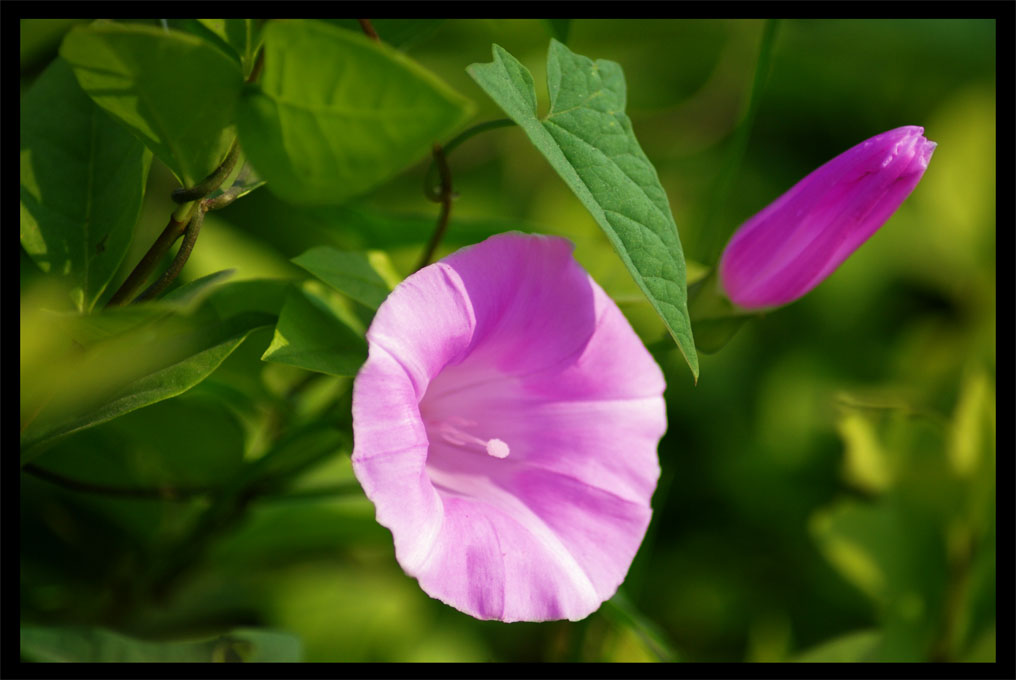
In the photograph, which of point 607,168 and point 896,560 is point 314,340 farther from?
point 896,560

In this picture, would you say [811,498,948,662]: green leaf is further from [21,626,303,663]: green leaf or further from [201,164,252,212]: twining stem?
[201,164,252,212]: twining stem

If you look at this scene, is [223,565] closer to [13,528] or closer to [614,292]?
[13,528]

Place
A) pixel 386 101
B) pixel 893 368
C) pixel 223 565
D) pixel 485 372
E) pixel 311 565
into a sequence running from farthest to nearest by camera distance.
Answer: pixel 893 368, pixel 311 565, pixel 223 565, pixel 485 372, pixel 386 101

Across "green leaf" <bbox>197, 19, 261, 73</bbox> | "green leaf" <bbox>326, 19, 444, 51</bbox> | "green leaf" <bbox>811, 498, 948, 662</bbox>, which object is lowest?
"green leaf" <bbox>811, 498, 948, 662</bbox>

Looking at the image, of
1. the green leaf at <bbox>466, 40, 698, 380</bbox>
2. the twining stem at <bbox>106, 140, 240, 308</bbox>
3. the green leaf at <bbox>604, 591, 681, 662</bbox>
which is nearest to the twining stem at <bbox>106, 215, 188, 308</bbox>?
the twining stem at <bbox>106, 140, 240, 308</bbox>

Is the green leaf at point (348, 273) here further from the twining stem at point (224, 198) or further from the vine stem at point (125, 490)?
the vine stem at point (125, 490)

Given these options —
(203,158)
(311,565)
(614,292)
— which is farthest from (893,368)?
(203,158)

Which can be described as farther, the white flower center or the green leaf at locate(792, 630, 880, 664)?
the green leaf at locate(792, 630, 880, 664)

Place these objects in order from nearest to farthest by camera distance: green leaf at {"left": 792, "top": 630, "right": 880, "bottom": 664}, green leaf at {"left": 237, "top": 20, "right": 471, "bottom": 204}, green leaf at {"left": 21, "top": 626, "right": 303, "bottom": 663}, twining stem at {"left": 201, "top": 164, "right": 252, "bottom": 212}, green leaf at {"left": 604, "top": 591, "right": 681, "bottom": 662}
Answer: green leaf at {"left": 237, "top": 20, "right": 471, "bottom": 204}
twining stem at {"left": 201, "top": 164, "right": 252, "bottom": 212}
green leaf at {"left": 21, "top": 626, "right": 303, "bottom": 663}
green leaf at {"left": 604, "top": 591, "right": 681, "bottom": 662}
green leaf at {"left": 792, "top": 630, "right": 880, "bottom": 664}
